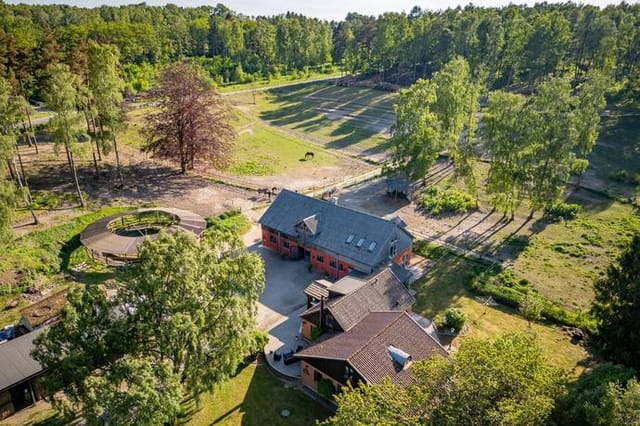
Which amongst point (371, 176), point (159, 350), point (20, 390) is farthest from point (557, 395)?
point (371, 176)

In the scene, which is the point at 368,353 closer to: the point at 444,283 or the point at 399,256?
the point at 399,256

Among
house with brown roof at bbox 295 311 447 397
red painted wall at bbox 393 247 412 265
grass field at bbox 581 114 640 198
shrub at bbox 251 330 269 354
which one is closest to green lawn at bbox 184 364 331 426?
house with brown roof at bbox 295 311 447 397

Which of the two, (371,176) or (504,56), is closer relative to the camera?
(371,176)

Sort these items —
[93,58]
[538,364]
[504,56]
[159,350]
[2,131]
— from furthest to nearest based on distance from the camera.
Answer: [504,56] → [93,58] → [2,131] → [159,350] → [538,364]

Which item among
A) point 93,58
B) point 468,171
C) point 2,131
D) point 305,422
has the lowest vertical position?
point 305,422

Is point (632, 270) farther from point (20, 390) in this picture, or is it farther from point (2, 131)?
point (2, 131)

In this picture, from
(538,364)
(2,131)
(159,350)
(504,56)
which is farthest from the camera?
(504,56)

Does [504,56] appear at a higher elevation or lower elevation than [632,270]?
higher
